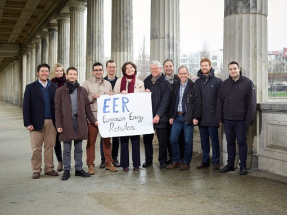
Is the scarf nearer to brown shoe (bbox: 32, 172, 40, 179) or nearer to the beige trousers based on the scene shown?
the beige trousers

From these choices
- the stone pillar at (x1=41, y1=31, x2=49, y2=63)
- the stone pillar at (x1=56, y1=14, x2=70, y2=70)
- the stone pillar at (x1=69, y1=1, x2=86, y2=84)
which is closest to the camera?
the stone pillar at (x1=69, y1=1, x2=86, y2=84)

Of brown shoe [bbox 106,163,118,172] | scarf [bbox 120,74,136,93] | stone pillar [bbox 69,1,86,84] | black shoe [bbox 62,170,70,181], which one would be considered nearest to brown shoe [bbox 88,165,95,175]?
brown shoe [bbox 106,163,118,172]

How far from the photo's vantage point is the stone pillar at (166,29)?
Answer: 9750mm

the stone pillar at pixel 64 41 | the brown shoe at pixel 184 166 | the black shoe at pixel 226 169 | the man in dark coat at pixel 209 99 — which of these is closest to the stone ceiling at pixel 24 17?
the stone pillar at pixel 64 41

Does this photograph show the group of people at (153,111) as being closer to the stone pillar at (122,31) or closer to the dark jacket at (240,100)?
the dark jacket at (240,100)

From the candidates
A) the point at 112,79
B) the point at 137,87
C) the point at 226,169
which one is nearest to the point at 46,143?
the point at 112,79

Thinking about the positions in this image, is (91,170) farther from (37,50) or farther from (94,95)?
(37,50)

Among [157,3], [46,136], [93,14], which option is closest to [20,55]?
[93,14]

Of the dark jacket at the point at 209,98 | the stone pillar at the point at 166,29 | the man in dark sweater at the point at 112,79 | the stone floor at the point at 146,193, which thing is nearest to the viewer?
the stone floor at the point at 146,193

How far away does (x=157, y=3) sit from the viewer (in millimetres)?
9844

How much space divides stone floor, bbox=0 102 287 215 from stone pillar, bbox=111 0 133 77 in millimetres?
6340

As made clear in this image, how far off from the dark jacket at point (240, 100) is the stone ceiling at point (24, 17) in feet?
51.3

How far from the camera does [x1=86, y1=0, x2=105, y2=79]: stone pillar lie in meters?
15.3

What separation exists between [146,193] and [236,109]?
7.59ft
